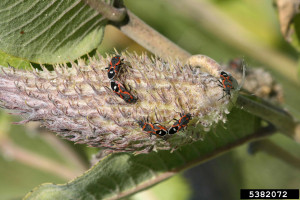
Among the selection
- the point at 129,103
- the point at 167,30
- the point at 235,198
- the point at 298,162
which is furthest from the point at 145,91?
the point at 167,30

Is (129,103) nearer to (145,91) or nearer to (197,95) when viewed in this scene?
(145,91)

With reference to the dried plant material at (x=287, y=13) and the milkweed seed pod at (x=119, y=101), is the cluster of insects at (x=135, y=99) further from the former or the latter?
the dried plant material at (x=287, y=13)

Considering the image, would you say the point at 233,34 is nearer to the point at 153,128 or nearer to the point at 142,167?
the point at 142,167

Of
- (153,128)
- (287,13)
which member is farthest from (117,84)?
(287,13)

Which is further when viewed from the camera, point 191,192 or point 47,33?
point 191,192

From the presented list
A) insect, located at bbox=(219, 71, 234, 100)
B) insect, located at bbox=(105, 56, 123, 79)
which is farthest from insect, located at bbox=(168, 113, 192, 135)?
insect, located at bbox=(105, 56, 123, 79)

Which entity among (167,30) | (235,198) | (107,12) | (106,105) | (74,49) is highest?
(167,30)

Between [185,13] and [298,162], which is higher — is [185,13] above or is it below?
above

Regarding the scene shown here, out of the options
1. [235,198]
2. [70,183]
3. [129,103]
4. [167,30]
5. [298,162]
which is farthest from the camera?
[167,30]
